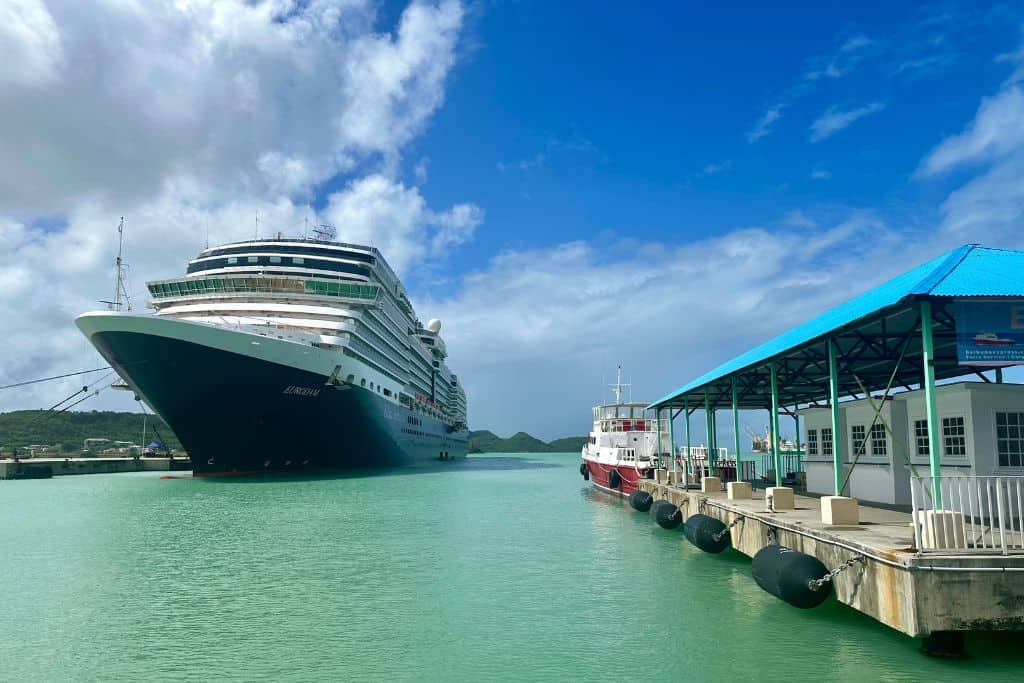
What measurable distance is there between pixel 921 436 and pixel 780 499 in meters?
3.58

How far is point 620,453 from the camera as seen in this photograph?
4181cm

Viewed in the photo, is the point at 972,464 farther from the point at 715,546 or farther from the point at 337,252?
the point at 337,252

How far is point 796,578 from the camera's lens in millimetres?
11469

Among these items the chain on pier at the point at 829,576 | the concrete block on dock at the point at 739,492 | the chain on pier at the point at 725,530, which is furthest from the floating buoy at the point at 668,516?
the chain on pier at the point at 829,576

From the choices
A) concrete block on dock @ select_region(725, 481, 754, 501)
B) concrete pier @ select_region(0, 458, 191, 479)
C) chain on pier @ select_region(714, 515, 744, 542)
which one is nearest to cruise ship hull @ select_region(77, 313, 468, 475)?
concrete pier @ select_region(0, 458, 191, 479)

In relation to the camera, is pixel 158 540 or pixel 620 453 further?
pixel 620 453

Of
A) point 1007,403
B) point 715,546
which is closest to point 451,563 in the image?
point 715,546

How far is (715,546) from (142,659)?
542 inches

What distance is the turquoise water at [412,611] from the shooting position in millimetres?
10008

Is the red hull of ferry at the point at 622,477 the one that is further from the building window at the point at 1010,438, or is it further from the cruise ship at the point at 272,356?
the building window at the point at 1010,438

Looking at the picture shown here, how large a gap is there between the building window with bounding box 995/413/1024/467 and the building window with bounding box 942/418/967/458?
0.60 m

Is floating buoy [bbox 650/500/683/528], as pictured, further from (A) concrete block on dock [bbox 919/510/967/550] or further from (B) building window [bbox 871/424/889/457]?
(A) concrete block on dock [bbox 919/510/967/550]

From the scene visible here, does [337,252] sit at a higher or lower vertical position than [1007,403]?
higher

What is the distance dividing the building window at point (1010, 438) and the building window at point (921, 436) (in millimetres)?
2025
